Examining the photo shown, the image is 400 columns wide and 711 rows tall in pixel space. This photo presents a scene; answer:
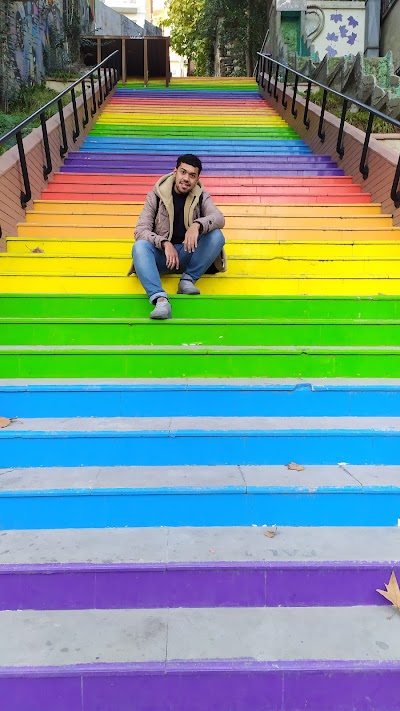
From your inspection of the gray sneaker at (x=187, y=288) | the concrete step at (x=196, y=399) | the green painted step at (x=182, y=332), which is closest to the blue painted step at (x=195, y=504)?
the concrete step at (x=196, y=399)

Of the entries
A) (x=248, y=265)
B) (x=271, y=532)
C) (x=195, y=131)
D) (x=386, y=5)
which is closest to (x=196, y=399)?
(x=271, y=532)

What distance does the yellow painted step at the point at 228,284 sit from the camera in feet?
13.7

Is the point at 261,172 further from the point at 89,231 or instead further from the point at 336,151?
the point at 89,231

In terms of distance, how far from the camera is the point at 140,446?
2742 mm

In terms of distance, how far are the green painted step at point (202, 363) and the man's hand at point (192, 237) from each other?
786mm

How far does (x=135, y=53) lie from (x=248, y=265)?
11.7m

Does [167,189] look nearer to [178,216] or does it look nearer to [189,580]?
[178,216]

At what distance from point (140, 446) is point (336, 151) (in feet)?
18.1

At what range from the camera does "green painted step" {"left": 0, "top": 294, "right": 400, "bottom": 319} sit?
12.6 feet

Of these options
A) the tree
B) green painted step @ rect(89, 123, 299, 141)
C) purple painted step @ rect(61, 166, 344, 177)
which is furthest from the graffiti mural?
the tree

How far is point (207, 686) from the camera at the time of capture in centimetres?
179

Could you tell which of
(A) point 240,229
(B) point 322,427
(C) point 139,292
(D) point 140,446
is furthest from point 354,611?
(A) point 240,229

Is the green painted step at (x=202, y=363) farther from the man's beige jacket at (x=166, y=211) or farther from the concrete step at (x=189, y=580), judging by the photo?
the concrete step at (x=189, y=580)

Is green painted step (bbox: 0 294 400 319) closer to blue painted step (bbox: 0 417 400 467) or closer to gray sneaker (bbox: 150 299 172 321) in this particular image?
gray sneaker (bbox: 150 299 172 321)
